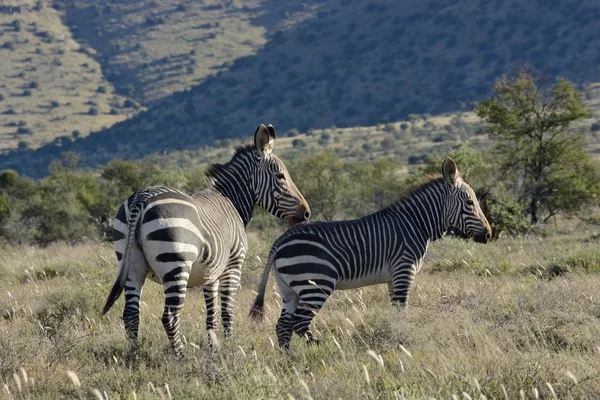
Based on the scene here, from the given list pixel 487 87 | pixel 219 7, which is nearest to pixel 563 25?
pixel 487 87

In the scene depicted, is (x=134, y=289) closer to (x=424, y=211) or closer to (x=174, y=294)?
(x=174, y=294)

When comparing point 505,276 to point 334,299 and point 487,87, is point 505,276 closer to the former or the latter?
point 334,299

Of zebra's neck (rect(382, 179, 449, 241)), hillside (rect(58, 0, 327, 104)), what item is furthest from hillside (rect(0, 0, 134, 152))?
zebra's neck (rect(382, 179, 449, 241))

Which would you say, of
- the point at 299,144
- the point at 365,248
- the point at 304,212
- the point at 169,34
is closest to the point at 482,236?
the point at 365,248

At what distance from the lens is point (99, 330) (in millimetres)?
9398

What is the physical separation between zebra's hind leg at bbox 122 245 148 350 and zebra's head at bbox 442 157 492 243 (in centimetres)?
371

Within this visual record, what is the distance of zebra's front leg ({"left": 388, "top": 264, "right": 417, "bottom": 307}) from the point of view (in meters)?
9.13

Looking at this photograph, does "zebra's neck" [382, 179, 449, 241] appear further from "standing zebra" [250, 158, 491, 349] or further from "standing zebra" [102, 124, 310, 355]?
"standing zebra" [102, 124, 310, 355]

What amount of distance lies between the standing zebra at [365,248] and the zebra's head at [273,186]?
750 mm

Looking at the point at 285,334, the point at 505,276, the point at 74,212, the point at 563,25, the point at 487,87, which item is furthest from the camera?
the point at 563,25

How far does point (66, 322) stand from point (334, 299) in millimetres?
3198

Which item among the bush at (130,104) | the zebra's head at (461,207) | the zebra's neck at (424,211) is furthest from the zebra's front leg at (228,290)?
the bush at (130,104)

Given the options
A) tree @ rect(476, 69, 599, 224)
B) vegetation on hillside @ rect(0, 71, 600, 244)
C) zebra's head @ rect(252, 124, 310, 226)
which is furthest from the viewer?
tree @ rect(476, 69, 599, 224)

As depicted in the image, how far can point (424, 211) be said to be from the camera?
976cm
